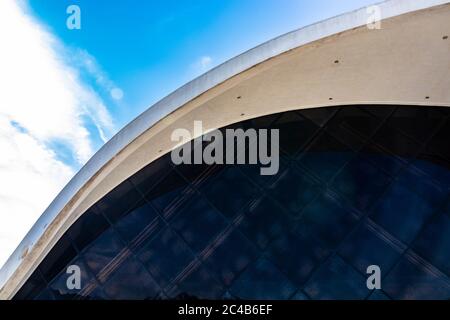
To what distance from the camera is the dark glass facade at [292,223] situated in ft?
21.0

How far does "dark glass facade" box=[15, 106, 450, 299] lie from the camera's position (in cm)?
639

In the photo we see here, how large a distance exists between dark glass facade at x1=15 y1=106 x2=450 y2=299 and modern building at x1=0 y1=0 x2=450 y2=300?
0.02 metres

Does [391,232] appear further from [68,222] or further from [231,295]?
[68,222]

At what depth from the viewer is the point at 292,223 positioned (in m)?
6.92

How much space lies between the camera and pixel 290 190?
7285 mm

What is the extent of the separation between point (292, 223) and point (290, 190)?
0.72 m

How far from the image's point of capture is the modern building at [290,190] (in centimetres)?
632

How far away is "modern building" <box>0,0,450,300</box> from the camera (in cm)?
632

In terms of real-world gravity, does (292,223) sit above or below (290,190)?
below

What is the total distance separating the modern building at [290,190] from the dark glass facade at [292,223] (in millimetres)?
24

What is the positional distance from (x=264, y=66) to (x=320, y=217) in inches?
123

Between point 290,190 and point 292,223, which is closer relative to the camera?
point 292,223

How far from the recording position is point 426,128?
7.40 m
